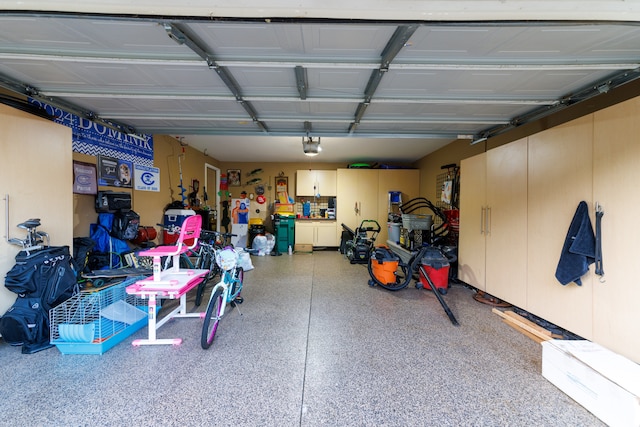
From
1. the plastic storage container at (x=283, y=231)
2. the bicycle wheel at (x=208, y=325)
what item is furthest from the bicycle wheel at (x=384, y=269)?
the plastic storage container at (x=283, y=231)

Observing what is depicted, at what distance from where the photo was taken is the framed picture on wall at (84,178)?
266 cm

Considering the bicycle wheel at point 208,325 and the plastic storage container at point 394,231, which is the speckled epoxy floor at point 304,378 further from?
the plastic storage container at point 394,231

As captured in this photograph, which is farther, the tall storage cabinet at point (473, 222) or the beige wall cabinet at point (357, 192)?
the beige wall cabinet at point (357, 192)

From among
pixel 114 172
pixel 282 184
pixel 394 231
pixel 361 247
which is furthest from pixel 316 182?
pixel 114 172

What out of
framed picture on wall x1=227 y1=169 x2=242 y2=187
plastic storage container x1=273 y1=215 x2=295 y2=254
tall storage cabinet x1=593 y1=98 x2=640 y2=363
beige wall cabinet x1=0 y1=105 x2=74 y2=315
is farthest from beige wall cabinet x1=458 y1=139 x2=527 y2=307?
framed picture on wall x1=227 y1=169 x2=242 y2=187

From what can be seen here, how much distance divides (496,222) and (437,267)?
0.88 meters

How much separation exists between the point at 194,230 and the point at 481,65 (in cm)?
275

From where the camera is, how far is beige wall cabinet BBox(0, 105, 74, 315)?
2002mm

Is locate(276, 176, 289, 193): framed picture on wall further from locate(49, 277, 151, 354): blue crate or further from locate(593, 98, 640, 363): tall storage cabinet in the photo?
locate(593, 98, 640, 363): tall storage cabinet

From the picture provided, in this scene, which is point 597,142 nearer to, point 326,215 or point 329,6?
point 329,6

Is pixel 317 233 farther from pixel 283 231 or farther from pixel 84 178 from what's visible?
pixel 84 178

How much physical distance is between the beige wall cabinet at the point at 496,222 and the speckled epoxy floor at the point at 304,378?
0.54 m

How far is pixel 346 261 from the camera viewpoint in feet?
17.2

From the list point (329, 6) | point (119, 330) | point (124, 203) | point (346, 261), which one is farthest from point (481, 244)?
point (124, 203)
